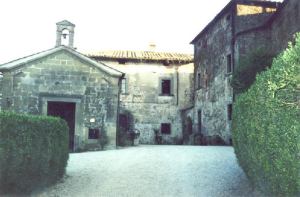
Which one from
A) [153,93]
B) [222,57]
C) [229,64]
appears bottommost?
[153,93]

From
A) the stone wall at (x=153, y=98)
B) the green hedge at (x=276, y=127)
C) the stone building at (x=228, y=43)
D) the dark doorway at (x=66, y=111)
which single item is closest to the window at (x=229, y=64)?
the stone building at (x=228, y=43)

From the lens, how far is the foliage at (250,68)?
13047 mm

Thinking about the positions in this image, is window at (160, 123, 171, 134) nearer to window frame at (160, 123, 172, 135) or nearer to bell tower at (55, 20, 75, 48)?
window frame at (160, 123, 172, 135)

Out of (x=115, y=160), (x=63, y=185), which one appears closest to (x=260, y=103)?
(x=63, y=185)

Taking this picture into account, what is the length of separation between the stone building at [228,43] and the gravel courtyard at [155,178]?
279 inches

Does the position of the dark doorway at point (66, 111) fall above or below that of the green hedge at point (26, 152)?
above

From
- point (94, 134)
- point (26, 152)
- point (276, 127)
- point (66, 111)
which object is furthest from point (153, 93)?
point (276, 127)

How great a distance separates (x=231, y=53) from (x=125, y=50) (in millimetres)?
10532

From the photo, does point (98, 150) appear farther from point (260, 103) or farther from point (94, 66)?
point (260, 103)

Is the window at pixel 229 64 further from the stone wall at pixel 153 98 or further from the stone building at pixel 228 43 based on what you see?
the stone wall at pixel 153 98

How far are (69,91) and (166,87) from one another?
10.8m

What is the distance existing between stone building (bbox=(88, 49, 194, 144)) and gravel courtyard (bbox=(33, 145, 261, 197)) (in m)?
12.9

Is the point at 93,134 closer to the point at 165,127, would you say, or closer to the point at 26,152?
the point at 26,152

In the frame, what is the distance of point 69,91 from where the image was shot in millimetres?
16516
